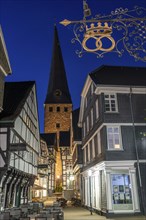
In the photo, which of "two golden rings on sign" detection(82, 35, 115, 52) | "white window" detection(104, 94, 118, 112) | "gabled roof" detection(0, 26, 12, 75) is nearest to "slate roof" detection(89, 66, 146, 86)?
"white window" detection(104, 94, 118, 112)

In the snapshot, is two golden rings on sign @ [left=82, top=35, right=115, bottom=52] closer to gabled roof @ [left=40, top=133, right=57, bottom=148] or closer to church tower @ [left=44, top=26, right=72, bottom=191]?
gabled roof @ [left=40, top=133, right=57, bottom=148]

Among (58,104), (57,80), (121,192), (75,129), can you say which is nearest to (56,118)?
(58,104)

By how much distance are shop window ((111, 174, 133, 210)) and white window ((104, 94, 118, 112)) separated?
201 inches

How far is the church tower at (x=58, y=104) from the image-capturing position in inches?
2569

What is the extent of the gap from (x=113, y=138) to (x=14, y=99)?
28.8 feet

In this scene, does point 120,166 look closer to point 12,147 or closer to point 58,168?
point 12,147

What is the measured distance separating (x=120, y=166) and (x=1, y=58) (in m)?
11.3

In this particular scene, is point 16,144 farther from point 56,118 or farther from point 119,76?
point 56,118

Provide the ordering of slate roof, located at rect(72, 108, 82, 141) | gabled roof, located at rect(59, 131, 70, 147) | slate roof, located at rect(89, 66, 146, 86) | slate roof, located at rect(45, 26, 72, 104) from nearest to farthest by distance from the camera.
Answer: slate roof, located at rect(89, 66, 146, 86)
slate roof, located at rect(72, 108, 82, 141)
gabled roof, located at rect(59, 131, 70, 147)
slate roof, located at rect(45, 26, 72, 104)

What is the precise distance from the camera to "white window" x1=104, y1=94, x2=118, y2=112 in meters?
19.3

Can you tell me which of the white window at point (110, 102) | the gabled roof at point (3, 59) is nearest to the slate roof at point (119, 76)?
the white window at point (110, 102)

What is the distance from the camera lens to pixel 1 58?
49.6ft

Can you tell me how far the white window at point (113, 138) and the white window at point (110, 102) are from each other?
1531 millimetres

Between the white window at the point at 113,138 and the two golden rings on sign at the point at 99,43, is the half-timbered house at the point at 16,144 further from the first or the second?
the two golden rings on sign at the point at 99,43
